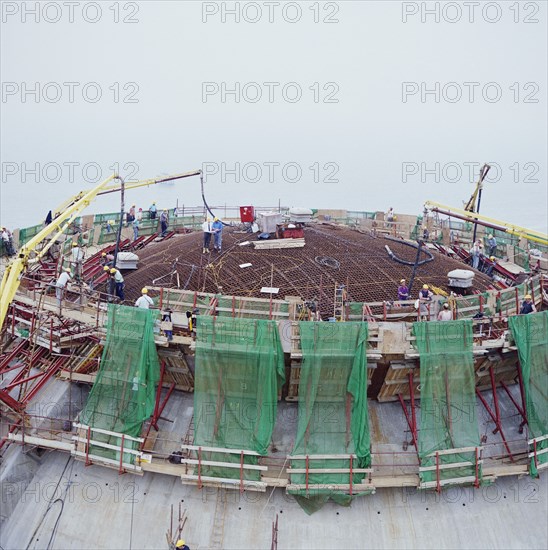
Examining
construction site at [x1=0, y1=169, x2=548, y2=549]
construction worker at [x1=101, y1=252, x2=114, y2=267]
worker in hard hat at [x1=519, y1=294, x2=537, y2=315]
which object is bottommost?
construction site at [x1=0, y1=169, x2=548, y2=549]

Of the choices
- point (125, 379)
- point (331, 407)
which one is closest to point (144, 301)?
point (125, 379)

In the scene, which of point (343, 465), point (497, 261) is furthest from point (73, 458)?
point (497, 261)

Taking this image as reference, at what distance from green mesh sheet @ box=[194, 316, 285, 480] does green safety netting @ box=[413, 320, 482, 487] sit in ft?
15.4

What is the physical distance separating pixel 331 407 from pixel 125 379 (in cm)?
686

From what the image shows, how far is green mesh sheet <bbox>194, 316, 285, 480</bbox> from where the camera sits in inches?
824

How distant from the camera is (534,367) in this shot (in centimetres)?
2252

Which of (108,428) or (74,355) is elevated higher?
(74,355)

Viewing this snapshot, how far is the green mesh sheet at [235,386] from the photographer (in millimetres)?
20938

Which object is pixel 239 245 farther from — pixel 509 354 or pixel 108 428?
pixel 509 354

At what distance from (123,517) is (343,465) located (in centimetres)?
729

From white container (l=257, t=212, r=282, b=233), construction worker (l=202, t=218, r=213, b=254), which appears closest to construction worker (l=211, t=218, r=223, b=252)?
construction worker (l=202, t=218, r=213, b=254)

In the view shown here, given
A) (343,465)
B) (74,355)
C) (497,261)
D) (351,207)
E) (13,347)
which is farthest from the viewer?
(351,207)

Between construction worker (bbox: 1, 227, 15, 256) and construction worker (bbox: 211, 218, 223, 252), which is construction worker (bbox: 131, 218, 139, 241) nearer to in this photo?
construction worker (bbox: 1, 227, 15, 256)

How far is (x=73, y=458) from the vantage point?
22969mm
